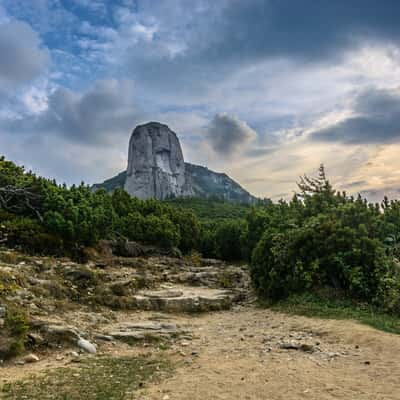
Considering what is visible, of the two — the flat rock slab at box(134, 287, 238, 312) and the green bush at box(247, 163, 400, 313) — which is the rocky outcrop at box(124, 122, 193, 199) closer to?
the flat rock slab at box(134, 287, 238, 312)

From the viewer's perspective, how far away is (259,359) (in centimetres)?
676

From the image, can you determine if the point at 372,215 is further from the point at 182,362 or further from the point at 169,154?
the point at 169,154

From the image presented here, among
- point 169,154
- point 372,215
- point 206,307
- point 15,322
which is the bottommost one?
point 206,307

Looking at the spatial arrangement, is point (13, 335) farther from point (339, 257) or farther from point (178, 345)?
point (339, 257)

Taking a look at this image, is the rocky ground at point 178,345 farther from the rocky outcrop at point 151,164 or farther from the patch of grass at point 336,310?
the rocky outcrop at point 151,164

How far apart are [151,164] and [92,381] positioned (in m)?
142

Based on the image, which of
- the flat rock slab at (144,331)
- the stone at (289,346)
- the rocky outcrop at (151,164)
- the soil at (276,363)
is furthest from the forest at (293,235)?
the rocky outcrop at (151,164)

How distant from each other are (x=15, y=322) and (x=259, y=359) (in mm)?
4954

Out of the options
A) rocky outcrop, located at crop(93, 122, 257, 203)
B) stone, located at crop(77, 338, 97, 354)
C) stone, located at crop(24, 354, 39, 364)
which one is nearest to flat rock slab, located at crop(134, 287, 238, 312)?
stone, located at crop(77, 338, 97, 354)

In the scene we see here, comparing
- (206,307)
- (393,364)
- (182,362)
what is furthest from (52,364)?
(206,307)

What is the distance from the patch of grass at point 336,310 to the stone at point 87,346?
5.99 metres

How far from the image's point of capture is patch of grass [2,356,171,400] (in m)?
5.15

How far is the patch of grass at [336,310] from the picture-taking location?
8961mm

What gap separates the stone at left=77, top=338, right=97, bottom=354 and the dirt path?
1.87 meters
